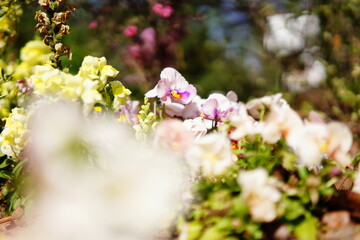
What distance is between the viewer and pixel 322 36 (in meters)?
3.70

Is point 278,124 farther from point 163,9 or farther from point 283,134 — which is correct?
point 163,9

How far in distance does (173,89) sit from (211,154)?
0.42 m

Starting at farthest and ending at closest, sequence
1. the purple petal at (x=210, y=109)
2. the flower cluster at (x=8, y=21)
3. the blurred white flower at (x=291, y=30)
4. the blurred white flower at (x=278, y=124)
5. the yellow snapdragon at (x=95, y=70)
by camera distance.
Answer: the blurred white flower at (x=291, y=30) < the flower cluster at (x=8, y=21) < the purple petal at (x=210, y=109) < the yellow snapdragon at (x=95, y=70) < the blurred white flower at (x=278, y=124)

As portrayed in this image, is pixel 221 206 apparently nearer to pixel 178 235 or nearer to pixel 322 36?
pixel 178 235

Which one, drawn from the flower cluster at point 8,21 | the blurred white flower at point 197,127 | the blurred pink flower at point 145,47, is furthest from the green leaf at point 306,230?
A: the blurred pink flower at point 145,47

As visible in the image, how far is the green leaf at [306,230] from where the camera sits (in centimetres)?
72

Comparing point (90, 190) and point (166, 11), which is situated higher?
point (166, 11)

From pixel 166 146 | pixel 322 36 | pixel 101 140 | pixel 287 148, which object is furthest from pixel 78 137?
pixel 322 36

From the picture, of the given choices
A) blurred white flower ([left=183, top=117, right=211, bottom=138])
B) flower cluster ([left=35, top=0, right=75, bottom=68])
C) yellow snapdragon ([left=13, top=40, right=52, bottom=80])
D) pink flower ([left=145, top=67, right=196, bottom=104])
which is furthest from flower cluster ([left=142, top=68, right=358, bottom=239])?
yellow snapdragon ([left=13, top=40, right=52, bottom=80])

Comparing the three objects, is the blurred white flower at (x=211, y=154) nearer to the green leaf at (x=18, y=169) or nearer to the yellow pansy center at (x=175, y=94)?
the yellow pansy center at (x=175, y=94)

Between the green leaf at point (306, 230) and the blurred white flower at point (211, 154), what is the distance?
0.17m

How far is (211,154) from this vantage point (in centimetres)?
81

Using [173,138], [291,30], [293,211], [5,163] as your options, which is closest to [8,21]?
[5,163]

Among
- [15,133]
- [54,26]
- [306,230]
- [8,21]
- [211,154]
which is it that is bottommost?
[306,230]
